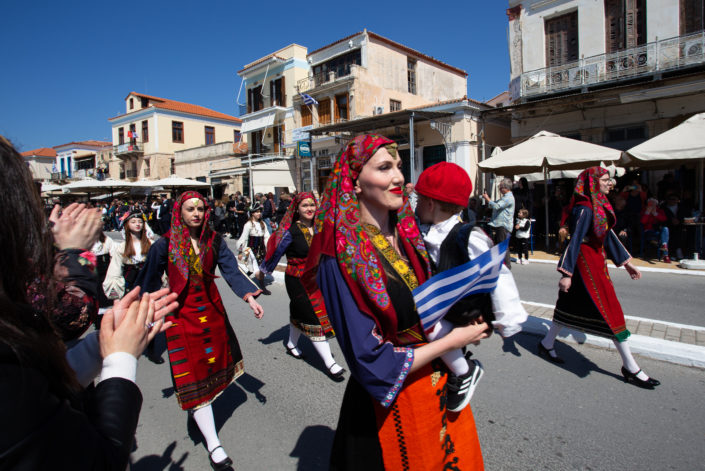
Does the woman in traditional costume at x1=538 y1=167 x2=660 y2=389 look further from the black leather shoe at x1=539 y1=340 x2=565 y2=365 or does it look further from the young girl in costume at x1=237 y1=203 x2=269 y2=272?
the young girl in costume at x1=237 y1=203 x2=269 y2=272

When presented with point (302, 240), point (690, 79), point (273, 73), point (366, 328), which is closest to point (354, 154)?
point (366, 328)

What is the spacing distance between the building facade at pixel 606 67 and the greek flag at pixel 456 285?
47.9 ft

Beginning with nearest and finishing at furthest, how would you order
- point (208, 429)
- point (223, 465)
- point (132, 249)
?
point (223, 465) < point (208, 429) < point (132, 249)

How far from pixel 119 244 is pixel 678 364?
270 inches

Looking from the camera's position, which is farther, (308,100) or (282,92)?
(282,92)

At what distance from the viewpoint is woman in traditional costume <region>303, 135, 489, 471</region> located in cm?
149

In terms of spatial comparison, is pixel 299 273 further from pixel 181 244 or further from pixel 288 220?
pixel 181 244

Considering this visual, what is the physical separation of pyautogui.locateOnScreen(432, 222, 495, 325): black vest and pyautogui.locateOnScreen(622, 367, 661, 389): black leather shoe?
2.93 m

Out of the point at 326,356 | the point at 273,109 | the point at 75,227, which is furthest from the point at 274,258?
the point at 273,109

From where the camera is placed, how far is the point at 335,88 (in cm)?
2577

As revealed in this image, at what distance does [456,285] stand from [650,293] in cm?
705

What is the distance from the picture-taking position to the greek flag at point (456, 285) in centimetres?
143

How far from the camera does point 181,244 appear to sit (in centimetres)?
326

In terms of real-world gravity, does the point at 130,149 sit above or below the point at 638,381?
above
